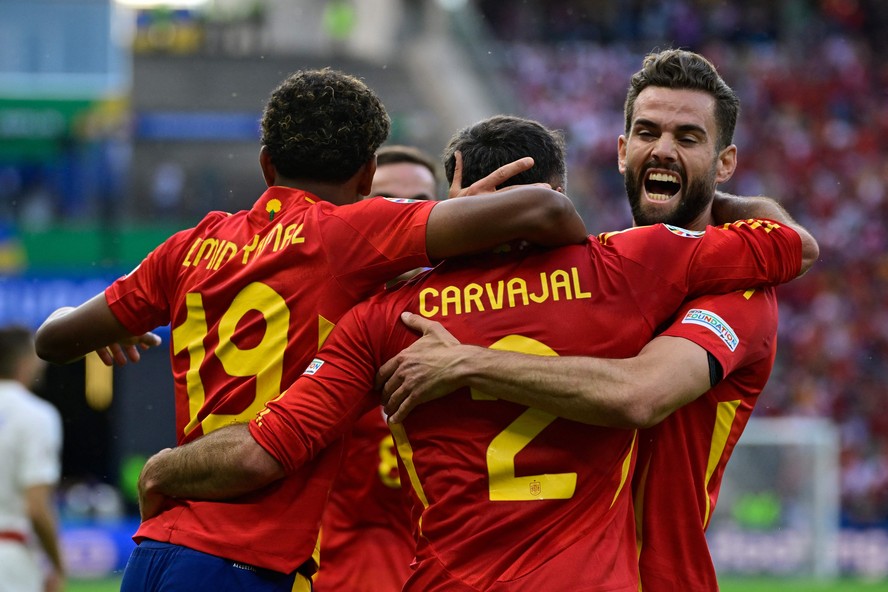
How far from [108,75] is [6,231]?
309 cm

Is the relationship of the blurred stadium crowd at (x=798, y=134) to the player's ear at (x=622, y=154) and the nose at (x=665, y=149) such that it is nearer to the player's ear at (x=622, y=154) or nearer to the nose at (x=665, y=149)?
the player's ear at (x=622, y=154)

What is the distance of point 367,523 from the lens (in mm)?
4250

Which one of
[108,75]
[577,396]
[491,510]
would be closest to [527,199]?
[577,396]

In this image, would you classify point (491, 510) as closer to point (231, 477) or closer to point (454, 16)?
point (231, 477)

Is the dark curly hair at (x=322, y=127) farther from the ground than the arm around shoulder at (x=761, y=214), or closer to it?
farther from the ground

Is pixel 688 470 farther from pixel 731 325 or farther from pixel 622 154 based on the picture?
pixel 622 154

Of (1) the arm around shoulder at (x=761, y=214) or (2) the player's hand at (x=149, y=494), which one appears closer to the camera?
(2) the player's hand at (x=149, y=494)

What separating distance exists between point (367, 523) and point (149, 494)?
1.18 m

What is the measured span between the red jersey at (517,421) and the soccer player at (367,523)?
1.10 m

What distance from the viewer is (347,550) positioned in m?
4.21

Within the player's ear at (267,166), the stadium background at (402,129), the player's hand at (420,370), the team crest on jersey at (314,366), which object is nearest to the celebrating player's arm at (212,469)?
the team crest on jersey at (314,366)

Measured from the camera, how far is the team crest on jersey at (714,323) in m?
3.05

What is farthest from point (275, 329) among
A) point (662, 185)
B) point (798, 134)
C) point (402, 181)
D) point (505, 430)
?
point (798, 134)

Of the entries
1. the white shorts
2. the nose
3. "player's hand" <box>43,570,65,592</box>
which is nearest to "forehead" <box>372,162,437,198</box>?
the nose
